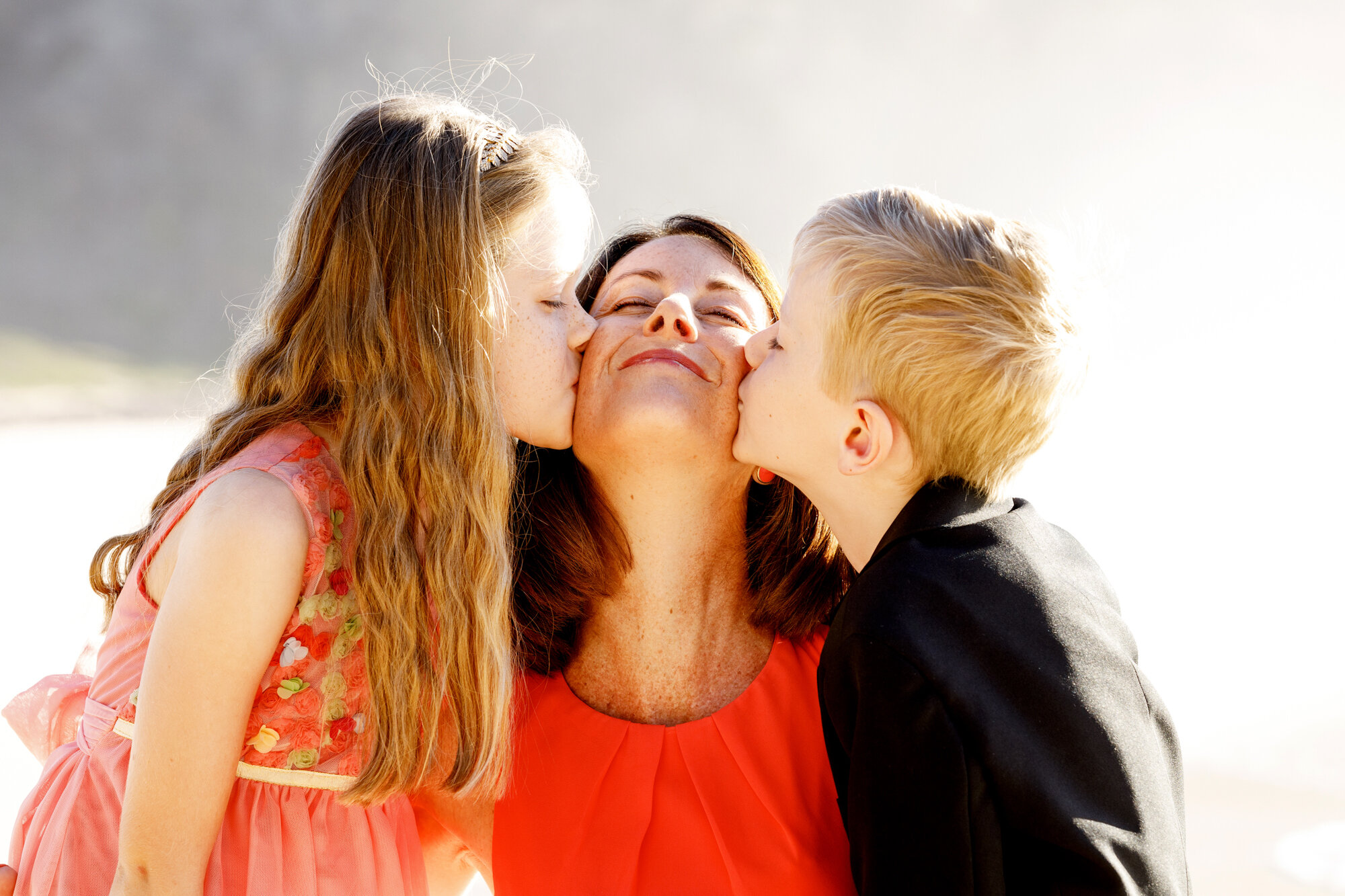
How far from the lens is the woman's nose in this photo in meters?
1.53

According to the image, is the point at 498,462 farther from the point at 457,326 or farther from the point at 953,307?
the point at 953,307

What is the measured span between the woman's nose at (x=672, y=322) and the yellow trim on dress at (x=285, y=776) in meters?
0.77

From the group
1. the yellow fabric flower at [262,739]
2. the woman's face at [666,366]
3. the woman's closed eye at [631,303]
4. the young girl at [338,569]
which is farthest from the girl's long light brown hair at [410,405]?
the woman's closed eye at [631,303]

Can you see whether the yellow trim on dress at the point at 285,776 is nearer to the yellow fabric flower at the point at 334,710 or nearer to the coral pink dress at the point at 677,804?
the yellow fabric flower at the point at 334,710

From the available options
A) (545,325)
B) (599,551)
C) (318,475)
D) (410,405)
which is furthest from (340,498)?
(599,551)

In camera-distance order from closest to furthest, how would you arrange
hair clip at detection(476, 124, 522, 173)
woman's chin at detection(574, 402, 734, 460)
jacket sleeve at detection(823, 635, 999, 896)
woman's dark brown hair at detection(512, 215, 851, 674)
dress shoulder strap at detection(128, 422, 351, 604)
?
1. jacket sleeve at detection(823, 635, 999, 896)
2. dress shoulder strap at detection(128, 422, 351, 604)
3. hair clip at detection(476, 124, 522, 173)
4. woman's chin at detection(574, 402, 734, 460)
5. woman's dark brown hair at detection(512, 215, 851, 674)

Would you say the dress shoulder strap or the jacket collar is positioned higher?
the jacket collar

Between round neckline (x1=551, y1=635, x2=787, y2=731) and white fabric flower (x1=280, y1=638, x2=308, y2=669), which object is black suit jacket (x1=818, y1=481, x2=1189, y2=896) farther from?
white fabric flower (x1=280, y1=638, x2=308, y2=669)

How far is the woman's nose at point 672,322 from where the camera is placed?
1.53m

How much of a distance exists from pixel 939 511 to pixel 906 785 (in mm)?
326

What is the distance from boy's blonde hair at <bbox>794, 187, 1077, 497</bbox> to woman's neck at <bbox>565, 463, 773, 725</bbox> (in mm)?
396

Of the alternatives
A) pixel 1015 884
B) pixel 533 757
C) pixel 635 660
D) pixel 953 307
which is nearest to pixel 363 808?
pixel 533 757

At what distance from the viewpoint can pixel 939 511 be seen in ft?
3.86

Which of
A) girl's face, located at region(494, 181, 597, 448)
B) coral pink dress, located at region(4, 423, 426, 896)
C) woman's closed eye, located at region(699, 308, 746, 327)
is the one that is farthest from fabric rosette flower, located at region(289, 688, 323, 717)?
woman's closed eye, located at region(699, 308, 746, 327)
